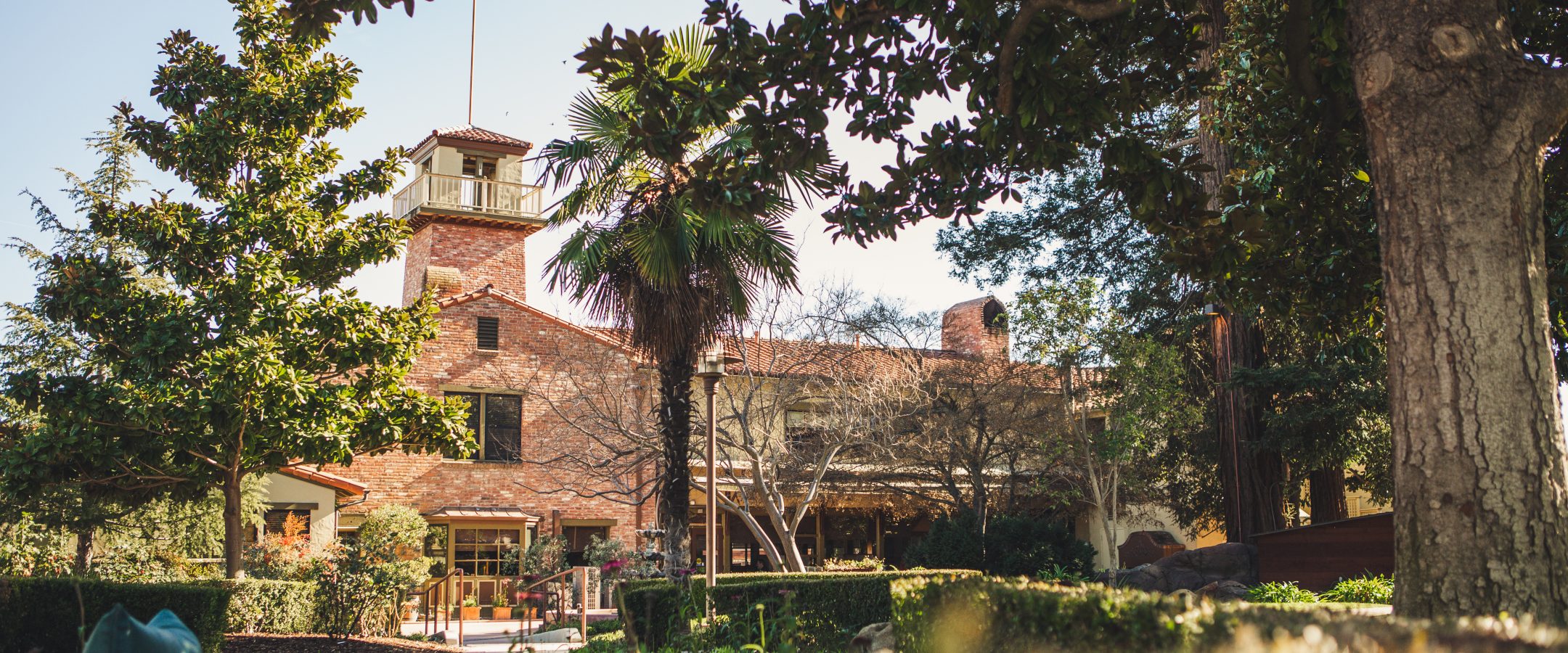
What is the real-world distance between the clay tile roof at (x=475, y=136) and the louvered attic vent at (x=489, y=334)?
18.8 ft

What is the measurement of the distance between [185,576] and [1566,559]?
64.6 feet

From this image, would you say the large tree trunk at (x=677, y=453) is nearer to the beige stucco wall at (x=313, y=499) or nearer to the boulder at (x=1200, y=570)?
the boulder at (x=1200, y=570)

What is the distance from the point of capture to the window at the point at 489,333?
1083 inches

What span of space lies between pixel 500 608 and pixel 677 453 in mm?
11535

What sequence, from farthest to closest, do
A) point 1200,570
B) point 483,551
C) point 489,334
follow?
point 489,334 < point 483,551 < point 1200,570

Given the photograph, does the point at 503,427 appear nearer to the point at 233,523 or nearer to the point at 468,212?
the point at 468,212

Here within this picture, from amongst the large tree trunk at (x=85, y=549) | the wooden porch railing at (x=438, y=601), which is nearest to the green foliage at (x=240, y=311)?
the large tree trunk at (x=85, y=549)

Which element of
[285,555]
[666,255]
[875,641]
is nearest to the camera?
[875,641]

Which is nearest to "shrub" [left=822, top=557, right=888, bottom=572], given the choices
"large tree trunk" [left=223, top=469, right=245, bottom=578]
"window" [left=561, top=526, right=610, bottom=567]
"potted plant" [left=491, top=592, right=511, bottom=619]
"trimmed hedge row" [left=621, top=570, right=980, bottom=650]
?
"window" [left=561, top=526, right=610, bottom=567]

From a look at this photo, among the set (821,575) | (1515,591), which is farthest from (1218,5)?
(1515,591)

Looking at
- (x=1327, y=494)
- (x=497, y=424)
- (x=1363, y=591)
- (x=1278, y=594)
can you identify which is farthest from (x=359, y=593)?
(x=1327, y=494)

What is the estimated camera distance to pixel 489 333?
27.6m

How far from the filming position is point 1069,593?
21.1 ft

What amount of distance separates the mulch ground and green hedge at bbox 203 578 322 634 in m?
0.44
